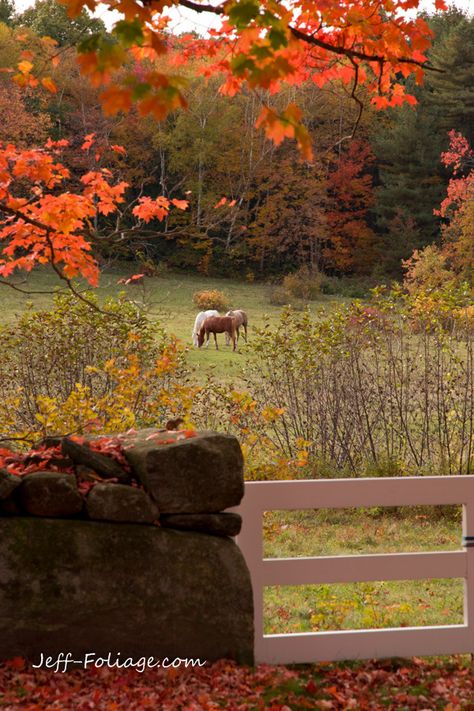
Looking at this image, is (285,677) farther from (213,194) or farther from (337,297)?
(213,194)

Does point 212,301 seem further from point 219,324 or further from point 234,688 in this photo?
point 234,688

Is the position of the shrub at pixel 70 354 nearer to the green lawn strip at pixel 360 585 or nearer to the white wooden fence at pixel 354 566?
the green lawn strip at pixel 360 585

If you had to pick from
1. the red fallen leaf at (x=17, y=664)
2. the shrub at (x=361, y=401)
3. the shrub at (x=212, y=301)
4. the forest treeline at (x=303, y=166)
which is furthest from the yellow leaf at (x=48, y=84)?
the forest treeline at (x=303, y=166)

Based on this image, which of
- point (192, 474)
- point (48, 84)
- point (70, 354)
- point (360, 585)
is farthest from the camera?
point (70, 354)

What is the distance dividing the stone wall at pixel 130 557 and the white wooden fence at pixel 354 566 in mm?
148

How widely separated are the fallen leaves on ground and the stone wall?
0.09m

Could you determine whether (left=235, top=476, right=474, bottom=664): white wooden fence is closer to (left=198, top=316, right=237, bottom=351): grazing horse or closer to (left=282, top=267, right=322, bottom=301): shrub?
(left=198, top=316, right=237, bottom=351): grazing horse

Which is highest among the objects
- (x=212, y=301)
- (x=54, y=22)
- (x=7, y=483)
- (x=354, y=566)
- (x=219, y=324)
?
(x=54, y=22)

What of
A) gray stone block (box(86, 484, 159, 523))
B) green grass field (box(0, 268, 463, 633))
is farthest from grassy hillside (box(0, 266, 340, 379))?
gray stone block (box(86, 484, 159, 523))

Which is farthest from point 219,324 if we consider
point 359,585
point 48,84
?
point 48,84

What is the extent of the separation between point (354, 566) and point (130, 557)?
0.97 meters

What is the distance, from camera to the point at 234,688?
3400 millimetres

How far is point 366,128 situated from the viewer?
2833 centimetres

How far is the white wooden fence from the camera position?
3740 mm
